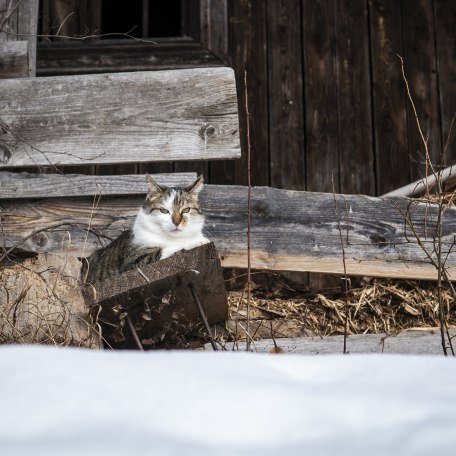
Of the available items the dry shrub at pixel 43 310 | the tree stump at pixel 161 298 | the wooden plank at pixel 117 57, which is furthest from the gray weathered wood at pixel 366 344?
the wooden plank at pixel 117 57

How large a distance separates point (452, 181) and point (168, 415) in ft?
11.2

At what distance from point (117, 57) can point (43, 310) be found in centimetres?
310

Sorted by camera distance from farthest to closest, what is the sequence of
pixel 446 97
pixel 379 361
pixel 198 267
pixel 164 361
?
1. pixel 446 97
2. pixel 198 267
3. pixel 379 361
4. pixel 164 361

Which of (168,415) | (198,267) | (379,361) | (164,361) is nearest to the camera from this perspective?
(168,415)

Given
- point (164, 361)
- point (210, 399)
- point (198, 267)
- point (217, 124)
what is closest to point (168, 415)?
point (210, 399)

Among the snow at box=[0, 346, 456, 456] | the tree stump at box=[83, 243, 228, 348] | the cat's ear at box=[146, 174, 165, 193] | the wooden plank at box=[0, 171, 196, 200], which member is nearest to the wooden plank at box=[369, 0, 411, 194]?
the cat's ear at box=[146, 174, 165, 193]

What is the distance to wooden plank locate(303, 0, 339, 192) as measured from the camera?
5.72 m

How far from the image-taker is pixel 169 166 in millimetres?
5898

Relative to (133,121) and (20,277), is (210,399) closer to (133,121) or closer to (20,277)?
(20,277)

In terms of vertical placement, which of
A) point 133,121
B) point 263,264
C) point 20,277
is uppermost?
point 133,121

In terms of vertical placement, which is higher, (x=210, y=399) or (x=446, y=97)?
(x=210, y=399)

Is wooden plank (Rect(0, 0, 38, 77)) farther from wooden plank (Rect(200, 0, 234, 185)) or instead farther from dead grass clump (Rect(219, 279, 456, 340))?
wooden plank (Rect(200, 0, 234, 185))

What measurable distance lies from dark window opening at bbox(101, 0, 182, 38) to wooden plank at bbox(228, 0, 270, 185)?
2.22ft

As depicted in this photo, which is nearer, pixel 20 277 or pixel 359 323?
pixel 20 277
